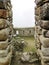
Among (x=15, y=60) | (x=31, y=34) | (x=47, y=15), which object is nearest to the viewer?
(x=47, y=15)

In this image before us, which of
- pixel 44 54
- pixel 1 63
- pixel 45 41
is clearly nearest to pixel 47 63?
pixel 44 54

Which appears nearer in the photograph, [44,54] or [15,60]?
[44,54]

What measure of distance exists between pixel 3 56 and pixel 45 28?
2.32 feet

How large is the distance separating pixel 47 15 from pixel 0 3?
2.16 feet

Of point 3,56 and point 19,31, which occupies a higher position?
point 3,56

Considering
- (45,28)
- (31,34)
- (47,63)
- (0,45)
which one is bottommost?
(31,34)

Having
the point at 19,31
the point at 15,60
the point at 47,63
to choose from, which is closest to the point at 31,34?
the point at 19,31

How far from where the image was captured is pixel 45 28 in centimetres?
231

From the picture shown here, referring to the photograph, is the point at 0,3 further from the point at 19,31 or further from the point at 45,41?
the point at 19,31

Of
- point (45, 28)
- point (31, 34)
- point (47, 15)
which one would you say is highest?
point (47, 15)

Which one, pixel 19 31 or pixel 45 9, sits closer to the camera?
pixel 45 9

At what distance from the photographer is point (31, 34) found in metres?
7.04

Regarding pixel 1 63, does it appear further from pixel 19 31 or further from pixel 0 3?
pixel 19 31

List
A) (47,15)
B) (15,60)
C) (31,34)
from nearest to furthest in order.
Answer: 1. (47,15)
2. (15,60)
3. (31,34)
